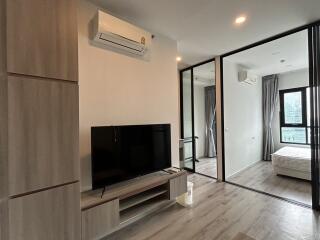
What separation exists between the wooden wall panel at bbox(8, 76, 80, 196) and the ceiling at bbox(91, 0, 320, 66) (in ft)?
4.70

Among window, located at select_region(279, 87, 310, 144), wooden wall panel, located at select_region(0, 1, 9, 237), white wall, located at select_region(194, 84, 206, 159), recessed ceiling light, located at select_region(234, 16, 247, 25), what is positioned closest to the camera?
wooden wall panel, located at select_region(0, 1, 9, 237)

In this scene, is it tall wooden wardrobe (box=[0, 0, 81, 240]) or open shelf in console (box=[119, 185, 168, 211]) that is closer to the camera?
tall wooden wardrobe (box=[0, 0, 81, 240])

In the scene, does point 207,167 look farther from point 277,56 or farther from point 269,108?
point 277,56

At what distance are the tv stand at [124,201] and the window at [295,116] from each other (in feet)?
14.5

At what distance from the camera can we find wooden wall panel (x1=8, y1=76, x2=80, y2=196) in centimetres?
128

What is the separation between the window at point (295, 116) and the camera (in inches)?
198

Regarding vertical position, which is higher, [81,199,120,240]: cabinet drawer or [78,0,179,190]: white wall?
[78,0,179,190]: white wall

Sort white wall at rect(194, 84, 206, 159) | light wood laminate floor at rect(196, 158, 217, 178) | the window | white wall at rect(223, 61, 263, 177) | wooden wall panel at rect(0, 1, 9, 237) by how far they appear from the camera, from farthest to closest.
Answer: white wall at rect(194, 84, 206, 159), the window, light wood laminate floor at rect(196, 158, 217, 178), white wall at rect(223, 61, 263, 177), wooden wall panel at rect(0, 1, 9, 237)

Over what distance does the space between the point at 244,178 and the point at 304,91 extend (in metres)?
3.23

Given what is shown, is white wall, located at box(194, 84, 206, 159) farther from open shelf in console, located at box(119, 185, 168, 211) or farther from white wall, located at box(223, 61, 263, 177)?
open shelf in console, located at box(119, 185, 168, 211)

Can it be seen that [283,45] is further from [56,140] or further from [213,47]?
[56,140]

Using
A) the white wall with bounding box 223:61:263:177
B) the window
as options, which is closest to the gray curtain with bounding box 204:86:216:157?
the white wall with bounding box 223:61:263:177

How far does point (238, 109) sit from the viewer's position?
4.55m

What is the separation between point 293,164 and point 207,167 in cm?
194
